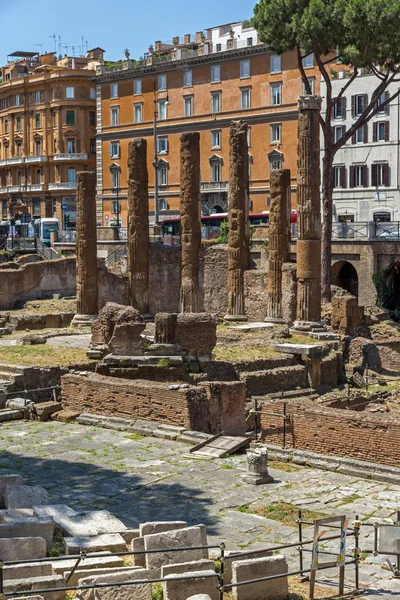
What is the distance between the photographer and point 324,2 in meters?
34.9

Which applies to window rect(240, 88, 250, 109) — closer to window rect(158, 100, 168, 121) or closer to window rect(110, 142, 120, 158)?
window rect(158, 100, 168, 121)

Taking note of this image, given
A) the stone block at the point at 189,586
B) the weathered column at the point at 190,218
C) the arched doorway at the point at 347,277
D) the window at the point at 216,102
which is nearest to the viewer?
the stone block at the point at 189,586

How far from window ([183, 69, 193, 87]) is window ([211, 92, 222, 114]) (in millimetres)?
1877

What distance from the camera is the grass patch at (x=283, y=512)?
1177 cm

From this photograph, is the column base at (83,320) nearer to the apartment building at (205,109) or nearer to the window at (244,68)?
the apartment building at (205,109)

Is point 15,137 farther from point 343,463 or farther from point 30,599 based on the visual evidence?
point 30,599

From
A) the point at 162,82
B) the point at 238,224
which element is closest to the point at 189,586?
the point at 238,224

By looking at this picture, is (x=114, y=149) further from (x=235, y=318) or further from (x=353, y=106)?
(x=235, y=318)

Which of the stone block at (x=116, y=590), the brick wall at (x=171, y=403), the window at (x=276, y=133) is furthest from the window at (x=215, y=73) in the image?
the stone block at (x=116, y=590)

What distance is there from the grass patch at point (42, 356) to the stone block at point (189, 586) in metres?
13.1

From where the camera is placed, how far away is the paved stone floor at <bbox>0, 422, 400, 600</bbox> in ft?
36.8

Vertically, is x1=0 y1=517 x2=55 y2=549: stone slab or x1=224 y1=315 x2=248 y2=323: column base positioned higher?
x1=224 y1=315 x2=248 y2=323: column base

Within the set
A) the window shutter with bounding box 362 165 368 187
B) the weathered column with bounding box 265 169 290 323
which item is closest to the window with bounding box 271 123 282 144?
the window shutter with bounding box 362 165 368 187

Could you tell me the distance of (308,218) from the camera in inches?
1108
